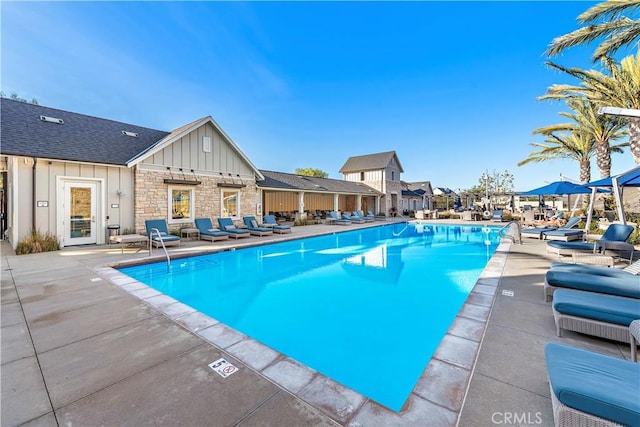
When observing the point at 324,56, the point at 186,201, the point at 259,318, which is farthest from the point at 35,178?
the point at 324,56

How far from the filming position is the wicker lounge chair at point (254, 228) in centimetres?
1370

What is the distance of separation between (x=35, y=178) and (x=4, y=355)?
373 inches

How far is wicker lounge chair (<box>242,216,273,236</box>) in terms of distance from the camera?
1370 cm

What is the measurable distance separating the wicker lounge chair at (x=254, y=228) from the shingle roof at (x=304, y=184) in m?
3.05

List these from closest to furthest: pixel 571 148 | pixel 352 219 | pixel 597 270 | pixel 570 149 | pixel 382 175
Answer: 1. pixel 597 270
2. pixel 571 148
3. pixel 570 149
4. pixel 352 219
5. pixel 382 175

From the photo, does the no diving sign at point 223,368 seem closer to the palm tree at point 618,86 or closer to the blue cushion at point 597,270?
the blue cushion at point 597,270

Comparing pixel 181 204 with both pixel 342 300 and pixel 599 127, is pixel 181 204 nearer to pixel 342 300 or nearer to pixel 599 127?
pixel 342 300

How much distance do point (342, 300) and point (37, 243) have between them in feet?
35.0

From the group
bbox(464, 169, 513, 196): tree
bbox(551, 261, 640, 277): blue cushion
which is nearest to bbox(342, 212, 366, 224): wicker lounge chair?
bbox(551, 261, 640, 277): blue cushion

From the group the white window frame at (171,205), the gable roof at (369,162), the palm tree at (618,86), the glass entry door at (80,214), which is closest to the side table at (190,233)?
the white window frame at (171,205)

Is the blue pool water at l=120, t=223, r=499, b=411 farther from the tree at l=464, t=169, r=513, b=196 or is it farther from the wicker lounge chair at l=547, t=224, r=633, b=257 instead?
the tree at l=464, t=169, r=513, b=196

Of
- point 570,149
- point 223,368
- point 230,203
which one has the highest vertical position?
point 570,149

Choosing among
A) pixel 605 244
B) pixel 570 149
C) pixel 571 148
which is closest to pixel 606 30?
pixel 605 244

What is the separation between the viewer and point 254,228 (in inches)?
553
